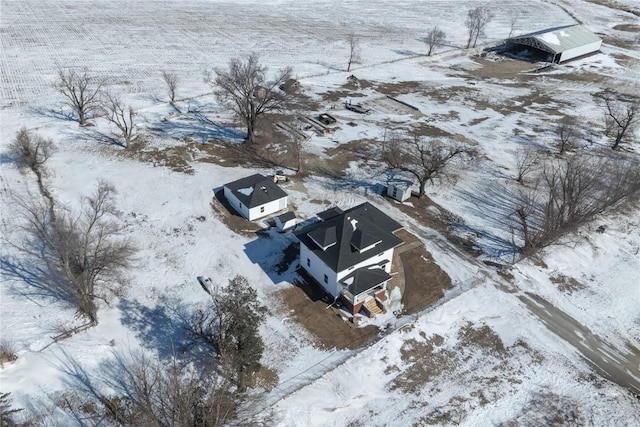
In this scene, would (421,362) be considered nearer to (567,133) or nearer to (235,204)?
(235,204)

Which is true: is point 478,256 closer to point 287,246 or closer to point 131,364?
point 287,246

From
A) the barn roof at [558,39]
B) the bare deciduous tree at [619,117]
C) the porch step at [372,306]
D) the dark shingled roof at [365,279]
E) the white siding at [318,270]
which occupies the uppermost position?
the barn roof at [558,39]

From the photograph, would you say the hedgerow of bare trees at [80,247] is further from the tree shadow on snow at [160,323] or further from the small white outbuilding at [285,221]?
the small white outbuilding at [285,221]

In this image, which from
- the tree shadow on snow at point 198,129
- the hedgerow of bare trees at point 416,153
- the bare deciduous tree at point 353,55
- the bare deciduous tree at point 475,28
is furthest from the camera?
the bare deciduous tree at point 475,28

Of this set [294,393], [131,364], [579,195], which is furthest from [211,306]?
[579,195]

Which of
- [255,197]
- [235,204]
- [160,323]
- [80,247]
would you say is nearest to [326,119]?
[235,204]

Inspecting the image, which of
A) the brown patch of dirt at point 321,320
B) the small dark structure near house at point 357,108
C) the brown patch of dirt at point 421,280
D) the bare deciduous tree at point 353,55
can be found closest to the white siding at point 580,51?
the bare deciduous tree at point 353,55
